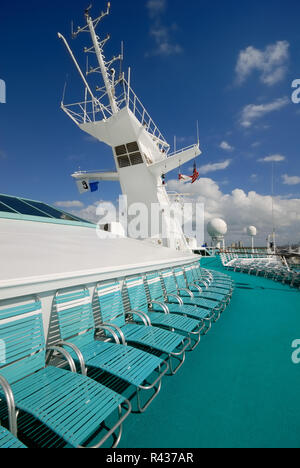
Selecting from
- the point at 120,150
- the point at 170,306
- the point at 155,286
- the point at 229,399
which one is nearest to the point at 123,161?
the point at 120,150

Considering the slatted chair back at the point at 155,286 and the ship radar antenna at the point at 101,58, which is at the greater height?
the ship radar antenna at the point at 101,58

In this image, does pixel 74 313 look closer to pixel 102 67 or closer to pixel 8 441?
pixel 8 441

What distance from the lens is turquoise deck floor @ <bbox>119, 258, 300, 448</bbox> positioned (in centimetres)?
179

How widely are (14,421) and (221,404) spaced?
1.87 m

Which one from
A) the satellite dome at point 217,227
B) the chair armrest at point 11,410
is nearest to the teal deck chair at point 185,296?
the chair armrest at point 11,410

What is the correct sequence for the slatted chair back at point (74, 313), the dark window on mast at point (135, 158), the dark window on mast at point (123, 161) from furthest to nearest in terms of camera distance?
the dark window on mast at point (123, 161)
the dark window on mast at point (135, 158)
the slatted chair back at point (74, 313)

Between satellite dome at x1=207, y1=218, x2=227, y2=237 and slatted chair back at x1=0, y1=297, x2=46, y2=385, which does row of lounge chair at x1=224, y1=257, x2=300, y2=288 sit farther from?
satellite dome at x1=207, y1=218, x2=227, y2=237

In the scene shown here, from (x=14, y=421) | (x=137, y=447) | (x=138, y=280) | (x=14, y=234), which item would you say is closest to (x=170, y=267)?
(x=138, y=280)

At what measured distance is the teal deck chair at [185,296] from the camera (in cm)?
416

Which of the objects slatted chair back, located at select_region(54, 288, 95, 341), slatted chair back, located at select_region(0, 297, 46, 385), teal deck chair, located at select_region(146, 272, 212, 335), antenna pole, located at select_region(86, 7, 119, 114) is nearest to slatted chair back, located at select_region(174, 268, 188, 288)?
teal deck chair, located at select_region(146, 272, 212, 335)

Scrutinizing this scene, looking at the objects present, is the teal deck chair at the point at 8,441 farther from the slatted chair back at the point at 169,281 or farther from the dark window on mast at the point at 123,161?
the dark window on mast at the point at 123,161

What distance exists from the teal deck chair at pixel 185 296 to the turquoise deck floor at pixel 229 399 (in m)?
0.55

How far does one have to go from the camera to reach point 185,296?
195 inches

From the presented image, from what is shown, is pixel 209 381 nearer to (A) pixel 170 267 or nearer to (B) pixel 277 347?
(B) pixel 277 347
